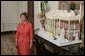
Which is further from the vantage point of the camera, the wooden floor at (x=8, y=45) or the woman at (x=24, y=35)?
the wooden floor at (x=8, y=45)

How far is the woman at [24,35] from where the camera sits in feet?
3.39

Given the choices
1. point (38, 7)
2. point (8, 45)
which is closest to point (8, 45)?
point (8, 45)

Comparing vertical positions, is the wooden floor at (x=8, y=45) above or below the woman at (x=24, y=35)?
below

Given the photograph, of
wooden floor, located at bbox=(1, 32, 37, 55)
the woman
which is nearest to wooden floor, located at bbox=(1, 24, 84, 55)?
wooden floor, located at bbox=(1, 32, 37, 55)

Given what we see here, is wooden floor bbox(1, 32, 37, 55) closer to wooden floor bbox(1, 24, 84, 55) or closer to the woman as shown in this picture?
wooden floor bbox(1, 24, 84, 55)

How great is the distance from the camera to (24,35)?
1038mm

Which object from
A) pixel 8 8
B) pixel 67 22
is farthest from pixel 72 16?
pixel 8 8

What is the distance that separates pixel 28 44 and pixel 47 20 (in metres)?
0.26

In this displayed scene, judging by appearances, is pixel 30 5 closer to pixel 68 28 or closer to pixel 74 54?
pixel 68 28

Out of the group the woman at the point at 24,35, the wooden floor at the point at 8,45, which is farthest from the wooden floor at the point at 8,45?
the woman at the point at 24,35

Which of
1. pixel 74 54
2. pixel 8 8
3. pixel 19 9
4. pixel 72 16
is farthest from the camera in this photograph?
pixel 8 8

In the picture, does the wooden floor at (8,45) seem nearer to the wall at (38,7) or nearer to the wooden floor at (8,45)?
the wooden floor at (8,45)

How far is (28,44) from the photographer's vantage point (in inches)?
41.8

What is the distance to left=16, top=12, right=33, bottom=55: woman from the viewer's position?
3.39 ft
